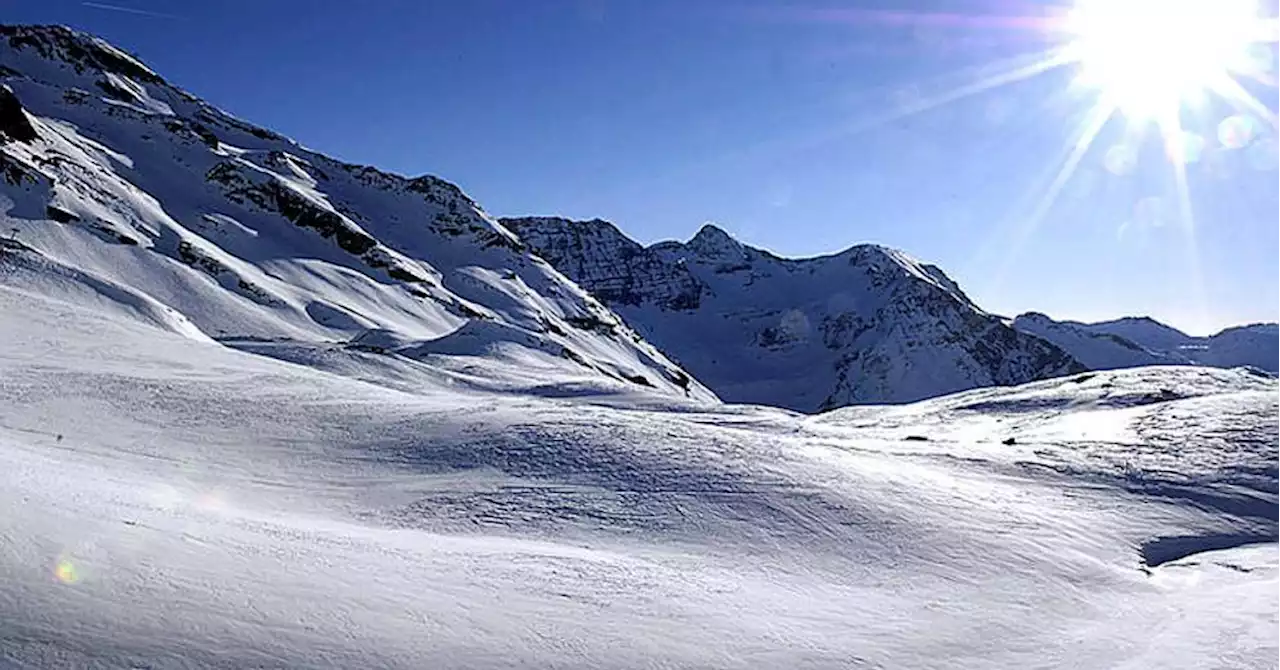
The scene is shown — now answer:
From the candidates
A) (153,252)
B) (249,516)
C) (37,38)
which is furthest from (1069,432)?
(37,38)

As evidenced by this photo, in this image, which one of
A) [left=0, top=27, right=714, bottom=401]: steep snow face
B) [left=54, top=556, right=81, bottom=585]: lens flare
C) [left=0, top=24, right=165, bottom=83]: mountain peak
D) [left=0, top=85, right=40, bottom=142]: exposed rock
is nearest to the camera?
[left=54, top=556, right=81, bottom=585]: lens flare

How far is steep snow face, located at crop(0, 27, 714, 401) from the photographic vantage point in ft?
154

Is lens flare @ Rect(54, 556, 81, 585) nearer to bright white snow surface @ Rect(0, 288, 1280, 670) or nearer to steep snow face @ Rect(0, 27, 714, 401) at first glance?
bright white snow surface @ Rect(0, 288, 1280, 670)

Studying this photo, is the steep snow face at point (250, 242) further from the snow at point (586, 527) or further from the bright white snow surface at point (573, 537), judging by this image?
the bright white snow surface at point (573, 537)

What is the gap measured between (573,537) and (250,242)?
237ft

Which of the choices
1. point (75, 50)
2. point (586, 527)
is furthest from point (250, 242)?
point (586, 527)

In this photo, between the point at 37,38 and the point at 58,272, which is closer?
the point at 58,272

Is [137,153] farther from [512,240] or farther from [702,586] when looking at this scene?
[702,586]

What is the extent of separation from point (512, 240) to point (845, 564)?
111183mm

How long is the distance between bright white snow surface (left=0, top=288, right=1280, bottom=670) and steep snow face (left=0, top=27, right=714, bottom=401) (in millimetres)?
19937

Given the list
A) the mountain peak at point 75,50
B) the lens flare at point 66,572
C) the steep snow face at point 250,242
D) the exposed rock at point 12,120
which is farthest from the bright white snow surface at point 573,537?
the mountain peak at point 75,50

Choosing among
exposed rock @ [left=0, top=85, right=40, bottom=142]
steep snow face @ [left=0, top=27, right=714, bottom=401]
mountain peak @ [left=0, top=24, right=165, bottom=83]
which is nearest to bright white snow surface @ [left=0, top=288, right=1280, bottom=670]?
steep snow face @ [left=0, top=27, right=714, bottom=401]

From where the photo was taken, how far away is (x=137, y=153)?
8031 cm

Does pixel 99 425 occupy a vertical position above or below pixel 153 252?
below
